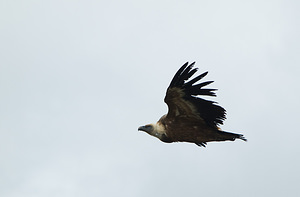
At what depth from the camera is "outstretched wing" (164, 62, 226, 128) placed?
19.1 m

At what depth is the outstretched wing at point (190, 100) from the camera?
62.6ft

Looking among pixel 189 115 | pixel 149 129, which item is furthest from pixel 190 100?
pixel 149 129

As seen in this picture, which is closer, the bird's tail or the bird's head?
the bird's tail

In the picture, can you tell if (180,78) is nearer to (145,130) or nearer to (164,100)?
(164,100)

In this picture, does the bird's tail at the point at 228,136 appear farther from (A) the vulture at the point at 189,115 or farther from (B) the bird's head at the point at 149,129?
(B) the bird's head at the point at 149,129

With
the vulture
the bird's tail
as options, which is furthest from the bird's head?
the bird's tail

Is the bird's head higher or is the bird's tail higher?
the bird's head

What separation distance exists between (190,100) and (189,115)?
0.57 meters

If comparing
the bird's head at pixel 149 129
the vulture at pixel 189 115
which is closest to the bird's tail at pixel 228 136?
the vulture at pixel 189 115

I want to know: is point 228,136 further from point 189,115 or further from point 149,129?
point 149,129

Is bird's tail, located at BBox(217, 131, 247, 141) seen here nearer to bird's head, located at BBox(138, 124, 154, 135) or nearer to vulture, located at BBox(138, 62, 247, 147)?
vulture, located at BBox(138, 62, 247, 147)

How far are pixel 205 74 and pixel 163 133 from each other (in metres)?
2.40

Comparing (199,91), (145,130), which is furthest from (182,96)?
(145,130)

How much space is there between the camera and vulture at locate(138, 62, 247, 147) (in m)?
19.1
